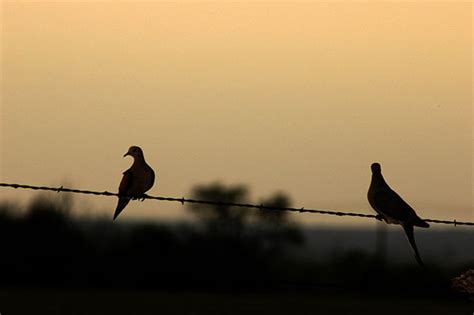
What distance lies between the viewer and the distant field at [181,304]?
4603 cm

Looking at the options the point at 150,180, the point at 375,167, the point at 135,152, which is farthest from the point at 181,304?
the point at 375,167

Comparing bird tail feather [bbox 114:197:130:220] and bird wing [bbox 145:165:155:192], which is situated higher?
bird wing [bbox 145:165:155:192]

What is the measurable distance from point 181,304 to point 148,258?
33.9 ft

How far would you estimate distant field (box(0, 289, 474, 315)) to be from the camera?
151 ft

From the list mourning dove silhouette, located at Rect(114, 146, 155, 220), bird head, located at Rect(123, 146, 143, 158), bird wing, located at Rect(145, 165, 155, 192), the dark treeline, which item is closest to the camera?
mourning dove silhouette, located at Rect(114, 146, 155, 220)

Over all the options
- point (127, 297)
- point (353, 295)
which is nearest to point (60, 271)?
point (127, 297)

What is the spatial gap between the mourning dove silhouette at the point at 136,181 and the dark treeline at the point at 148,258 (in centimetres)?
1739

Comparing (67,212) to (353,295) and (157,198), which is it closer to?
(157,198)

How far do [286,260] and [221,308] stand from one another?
2827 millimetres

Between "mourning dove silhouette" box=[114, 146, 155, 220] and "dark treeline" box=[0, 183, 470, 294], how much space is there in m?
17.4

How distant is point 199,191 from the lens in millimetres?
65438

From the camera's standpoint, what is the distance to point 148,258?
41.6m

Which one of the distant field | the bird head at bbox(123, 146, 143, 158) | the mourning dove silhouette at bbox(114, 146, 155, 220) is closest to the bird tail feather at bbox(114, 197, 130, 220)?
the mourning dove silhouette at bbox(114, 146, 155, 220)

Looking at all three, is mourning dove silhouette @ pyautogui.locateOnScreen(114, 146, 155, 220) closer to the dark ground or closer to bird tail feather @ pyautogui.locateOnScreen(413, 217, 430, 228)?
bird tail feather @ pyautogui.locateOnScreen(413, 217, 430, 228)
